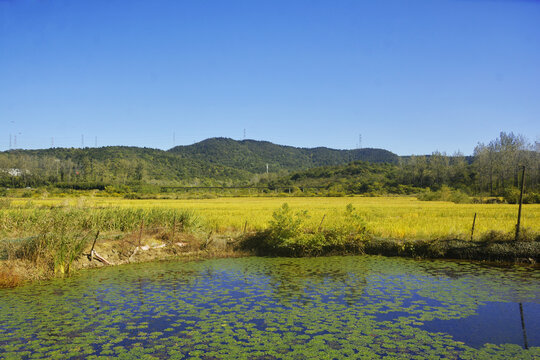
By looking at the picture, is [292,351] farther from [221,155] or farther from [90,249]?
[221,155]

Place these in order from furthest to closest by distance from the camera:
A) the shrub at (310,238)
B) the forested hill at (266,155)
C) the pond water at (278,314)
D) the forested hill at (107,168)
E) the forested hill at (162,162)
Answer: the forested hill at (266,155), the forested hill at (162,162), the forested hill at (107,168), the shrub at (310,238), the pond water at (278,314)

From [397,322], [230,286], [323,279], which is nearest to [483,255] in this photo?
[323,279]

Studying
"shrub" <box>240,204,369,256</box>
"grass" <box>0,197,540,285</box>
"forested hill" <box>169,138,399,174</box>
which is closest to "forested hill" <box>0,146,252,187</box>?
"forested hill" <box>169,138,399,174</box>

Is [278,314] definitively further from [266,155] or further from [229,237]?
[266,155]

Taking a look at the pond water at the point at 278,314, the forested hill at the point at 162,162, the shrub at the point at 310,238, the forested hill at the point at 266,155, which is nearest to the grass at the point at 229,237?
the shrub at the point at 310,238

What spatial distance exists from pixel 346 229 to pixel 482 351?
1046cm

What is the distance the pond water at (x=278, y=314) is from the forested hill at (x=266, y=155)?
14791 centimetres

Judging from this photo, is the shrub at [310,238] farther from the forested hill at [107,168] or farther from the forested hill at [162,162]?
the forested hill at [107,168]

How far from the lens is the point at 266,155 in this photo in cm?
18288

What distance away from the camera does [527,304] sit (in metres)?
9.67

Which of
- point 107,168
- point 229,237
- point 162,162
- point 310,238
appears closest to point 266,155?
point 162,162

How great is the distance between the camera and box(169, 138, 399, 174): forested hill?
165 m

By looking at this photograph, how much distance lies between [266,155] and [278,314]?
572ft

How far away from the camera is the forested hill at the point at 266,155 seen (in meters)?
165
